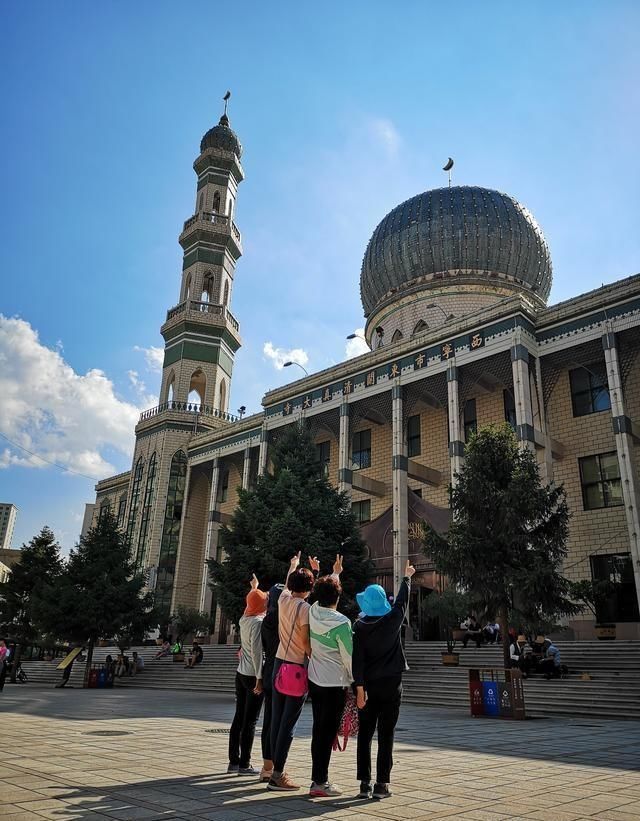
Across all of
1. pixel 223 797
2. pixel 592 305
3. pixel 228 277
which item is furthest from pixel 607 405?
pixel 228 277

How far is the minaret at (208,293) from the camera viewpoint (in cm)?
4359

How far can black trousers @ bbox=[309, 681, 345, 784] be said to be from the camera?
496 centimetres

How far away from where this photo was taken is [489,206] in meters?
35.8

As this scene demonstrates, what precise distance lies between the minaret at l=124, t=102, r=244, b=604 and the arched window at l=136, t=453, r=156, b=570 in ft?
0.21

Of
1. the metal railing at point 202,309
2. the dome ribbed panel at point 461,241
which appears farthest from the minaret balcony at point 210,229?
the dome ribbed panel at point 461,241

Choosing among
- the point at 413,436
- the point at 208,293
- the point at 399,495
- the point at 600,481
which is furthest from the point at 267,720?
the point at 208,293

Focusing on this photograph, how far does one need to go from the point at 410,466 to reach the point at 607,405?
850cm

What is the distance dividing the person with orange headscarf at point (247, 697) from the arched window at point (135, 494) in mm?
37487

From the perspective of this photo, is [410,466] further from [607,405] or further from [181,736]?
[181,736]

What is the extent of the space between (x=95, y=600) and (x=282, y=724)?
2117cm

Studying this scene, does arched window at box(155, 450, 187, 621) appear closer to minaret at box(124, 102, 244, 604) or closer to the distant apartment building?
minaret at box(124, 102, 244, 604)

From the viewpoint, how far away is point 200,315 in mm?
43844

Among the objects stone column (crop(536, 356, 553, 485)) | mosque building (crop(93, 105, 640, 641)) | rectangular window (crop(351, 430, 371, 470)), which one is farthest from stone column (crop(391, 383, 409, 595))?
stone column (crop(536, 356, 553, 485))

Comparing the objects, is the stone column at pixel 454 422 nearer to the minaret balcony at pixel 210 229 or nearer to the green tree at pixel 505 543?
the green tree at pixel 505 543
